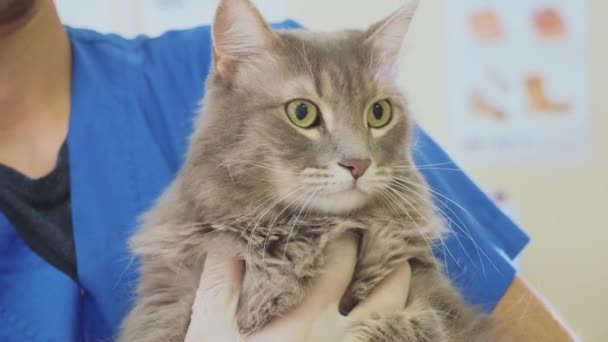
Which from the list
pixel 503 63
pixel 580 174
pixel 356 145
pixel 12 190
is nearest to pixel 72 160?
pixel 12 190

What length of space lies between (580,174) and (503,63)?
1.53ft

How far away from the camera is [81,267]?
1095mm

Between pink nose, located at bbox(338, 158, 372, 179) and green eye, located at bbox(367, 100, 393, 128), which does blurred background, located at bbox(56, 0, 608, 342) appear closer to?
green eye, located at bbox(367, 100, 393, 128)

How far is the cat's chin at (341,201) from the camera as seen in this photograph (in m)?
0.90

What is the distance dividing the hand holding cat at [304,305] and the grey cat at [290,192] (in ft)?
0.06

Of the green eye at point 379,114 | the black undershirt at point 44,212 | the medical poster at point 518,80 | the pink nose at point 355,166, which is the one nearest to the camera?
the pink nose at point 355,166

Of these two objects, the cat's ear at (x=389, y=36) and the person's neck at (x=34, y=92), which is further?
the person's neck at (x=34, y=92)

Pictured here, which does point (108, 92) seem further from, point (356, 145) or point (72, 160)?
point (356, 145)

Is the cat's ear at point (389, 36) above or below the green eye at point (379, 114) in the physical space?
above

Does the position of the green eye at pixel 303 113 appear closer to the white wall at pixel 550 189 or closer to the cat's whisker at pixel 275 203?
the cat's whisker at pixel 275 203

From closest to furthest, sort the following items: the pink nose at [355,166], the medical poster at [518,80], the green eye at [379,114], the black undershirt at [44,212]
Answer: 1. the pink nose at [355,166]
2. the green eye at [379,114]
3. the black undershirt at [44,212]
4. the medical poster at [518,80]

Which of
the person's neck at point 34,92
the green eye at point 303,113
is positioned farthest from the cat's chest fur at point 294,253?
the person's neck at point 34,92

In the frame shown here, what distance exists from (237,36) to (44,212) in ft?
1.74

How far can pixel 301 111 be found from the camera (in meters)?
0.94
